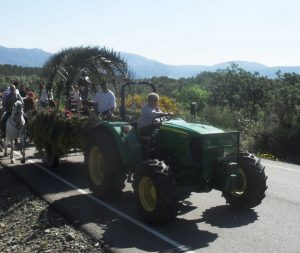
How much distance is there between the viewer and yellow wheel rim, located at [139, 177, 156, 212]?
7020mm

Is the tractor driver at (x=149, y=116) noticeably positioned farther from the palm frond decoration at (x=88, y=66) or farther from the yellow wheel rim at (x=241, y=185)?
the palm frond decoration at (x=88, y=66)

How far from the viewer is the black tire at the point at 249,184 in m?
7.41

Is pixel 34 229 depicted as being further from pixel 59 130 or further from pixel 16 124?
pixel 16 124

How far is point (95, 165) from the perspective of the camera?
894 centimetres

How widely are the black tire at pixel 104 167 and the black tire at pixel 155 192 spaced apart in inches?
44.4

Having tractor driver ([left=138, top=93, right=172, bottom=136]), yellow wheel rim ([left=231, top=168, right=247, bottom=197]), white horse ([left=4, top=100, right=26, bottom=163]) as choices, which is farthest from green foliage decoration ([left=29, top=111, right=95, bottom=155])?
yellow wheel rim ([left=231, top=168, right=247, bottom=197])

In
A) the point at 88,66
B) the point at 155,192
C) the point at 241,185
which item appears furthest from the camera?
the point at 88,66

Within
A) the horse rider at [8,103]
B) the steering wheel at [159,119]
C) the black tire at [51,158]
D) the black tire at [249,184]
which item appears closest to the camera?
the black tire at [249,184]

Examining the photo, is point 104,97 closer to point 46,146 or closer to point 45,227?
point 46,146

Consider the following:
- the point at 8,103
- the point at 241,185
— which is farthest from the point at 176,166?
the point at 8,103

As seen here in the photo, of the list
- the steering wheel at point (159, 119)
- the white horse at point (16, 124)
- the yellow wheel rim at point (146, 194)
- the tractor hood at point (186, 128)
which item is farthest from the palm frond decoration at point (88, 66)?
the yellow wheel rim at point (146, 194)

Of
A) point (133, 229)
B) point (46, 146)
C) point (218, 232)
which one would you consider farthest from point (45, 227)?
point (46, 146)

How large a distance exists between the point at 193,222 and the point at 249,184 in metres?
1.10

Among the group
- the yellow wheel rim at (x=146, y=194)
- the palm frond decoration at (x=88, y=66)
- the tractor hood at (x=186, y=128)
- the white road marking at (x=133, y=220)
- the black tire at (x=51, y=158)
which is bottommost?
the white road marking at (x=133, y=220)
